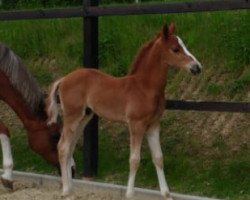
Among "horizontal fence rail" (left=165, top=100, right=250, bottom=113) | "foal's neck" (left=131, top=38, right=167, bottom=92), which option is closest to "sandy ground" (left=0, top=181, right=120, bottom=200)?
"horizontal fence rail" (left=165, top=100, right=250, bottom=113)

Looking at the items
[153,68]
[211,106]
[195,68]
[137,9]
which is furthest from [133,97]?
[137,9]

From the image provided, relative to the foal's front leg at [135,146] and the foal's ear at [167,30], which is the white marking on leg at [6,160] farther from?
the foal's ear at [167,30]

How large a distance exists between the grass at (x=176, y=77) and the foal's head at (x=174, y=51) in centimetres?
133

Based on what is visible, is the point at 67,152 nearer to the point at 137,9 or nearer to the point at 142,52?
the point at 142,52

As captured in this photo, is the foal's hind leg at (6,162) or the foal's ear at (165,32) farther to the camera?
the foal's hind leg at (6,162)

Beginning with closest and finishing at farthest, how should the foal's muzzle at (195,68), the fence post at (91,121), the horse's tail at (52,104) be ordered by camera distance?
the foal's muzzle at (195,68) → the horse's tail at (52,104) → the fence post at (91,121)

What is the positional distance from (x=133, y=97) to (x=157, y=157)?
0.56 meters

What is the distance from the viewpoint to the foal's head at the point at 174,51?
6.21 metres

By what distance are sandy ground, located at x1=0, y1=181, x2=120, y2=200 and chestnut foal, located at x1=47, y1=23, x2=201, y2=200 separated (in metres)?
0.22

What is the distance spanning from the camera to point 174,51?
20.6ft

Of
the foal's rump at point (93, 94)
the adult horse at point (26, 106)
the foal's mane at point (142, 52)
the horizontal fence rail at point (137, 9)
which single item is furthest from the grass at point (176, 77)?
the horizontal fence rail at point (137, 9)

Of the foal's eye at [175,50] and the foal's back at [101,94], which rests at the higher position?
the foal's eye at [175,50]

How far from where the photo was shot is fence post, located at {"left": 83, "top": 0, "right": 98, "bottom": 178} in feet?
25.5

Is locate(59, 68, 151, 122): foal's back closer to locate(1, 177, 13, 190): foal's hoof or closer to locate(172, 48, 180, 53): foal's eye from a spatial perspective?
locate(172, 48, 180, 53): foal's eye
